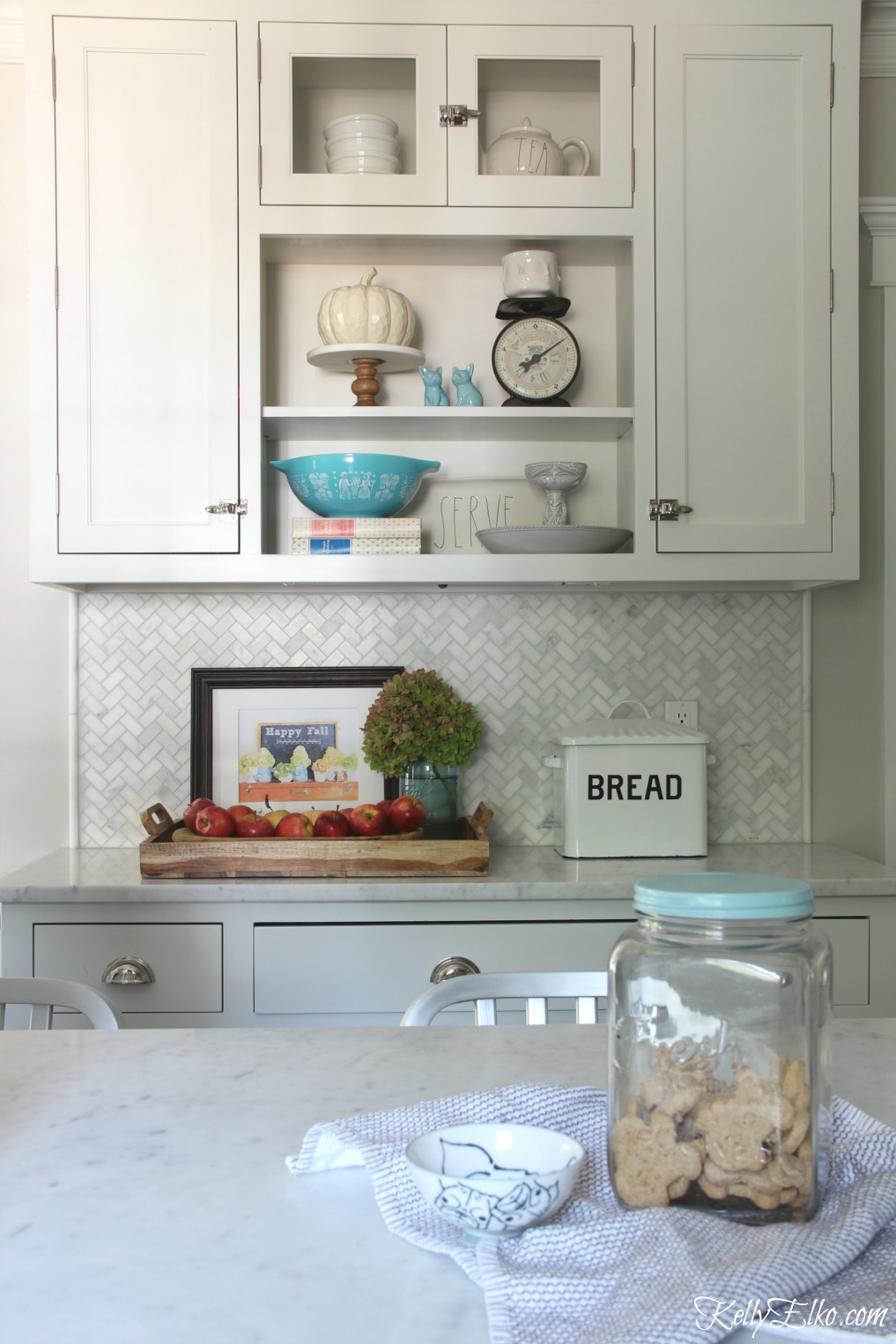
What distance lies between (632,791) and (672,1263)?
1.79m

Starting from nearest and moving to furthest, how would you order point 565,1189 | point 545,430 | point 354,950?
point 565,1189
point 354,950
point 545,430

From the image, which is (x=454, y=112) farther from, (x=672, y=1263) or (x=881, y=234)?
(x=672, y=1263)

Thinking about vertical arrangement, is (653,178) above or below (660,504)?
above

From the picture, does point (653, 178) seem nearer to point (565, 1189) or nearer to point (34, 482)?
point (34, 482)

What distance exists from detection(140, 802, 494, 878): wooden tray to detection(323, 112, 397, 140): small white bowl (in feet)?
4.83

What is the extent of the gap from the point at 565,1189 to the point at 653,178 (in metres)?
2.15

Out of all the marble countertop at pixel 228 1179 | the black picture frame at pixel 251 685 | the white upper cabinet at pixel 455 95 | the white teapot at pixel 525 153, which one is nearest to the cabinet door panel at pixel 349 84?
the white upper cabinet at pixel 455 95

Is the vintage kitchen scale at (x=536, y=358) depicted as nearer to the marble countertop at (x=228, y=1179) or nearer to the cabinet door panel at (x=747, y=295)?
the cabinet door panel at (x=747, y=295)

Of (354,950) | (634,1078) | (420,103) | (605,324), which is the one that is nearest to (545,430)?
(605,324)

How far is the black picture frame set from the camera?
8.71 ft

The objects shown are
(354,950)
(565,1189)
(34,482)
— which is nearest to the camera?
(565,1189)

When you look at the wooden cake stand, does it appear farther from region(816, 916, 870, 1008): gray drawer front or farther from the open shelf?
region(816, 916, 870, 1008): gray drawer front

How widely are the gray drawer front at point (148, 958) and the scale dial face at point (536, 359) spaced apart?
1.35m

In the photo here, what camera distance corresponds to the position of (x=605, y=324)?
106 inches
